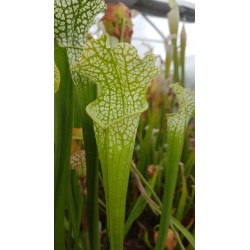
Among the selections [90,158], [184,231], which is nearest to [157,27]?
[90,158]

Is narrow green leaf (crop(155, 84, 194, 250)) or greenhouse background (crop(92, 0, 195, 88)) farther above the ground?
greenhouse background (crop(92, 0, 195, 88))

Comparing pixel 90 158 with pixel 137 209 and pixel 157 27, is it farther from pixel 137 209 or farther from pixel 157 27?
pixel 157 27

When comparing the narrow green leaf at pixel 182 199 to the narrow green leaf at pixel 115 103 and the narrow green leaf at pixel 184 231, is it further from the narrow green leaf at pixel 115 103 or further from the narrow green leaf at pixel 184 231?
the narrow green leaf at pixel 115 103

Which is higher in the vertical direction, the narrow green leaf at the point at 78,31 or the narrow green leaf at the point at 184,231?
the narrow green leaf at the point at 78,31

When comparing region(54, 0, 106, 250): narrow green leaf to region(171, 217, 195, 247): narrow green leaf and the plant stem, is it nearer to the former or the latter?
the plant stem

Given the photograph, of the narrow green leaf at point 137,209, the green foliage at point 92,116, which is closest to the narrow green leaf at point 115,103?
the green foliage at point 92,116

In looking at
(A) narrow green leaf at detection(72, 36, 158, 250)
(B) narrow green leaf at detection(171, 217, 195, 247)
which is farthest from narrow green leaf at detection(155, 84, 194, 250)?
(A) narrow green leaf at detection(72, 36, 158, 250)
